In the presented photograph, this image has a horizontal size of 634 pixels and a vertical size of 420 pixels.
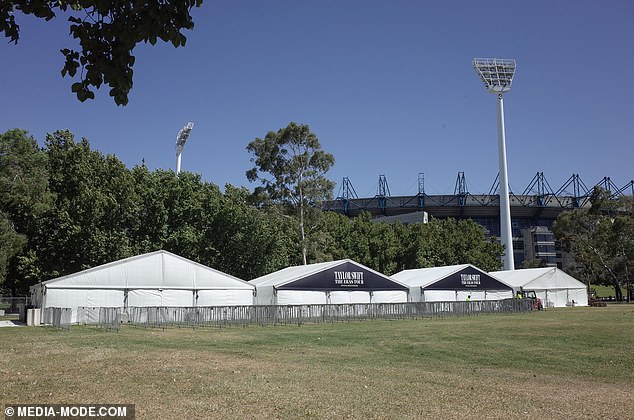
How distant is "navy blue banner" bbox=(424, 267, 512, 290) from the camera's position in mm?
52125

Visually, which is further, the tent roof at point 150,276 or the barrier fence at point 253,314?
the tent roof at point 150,276

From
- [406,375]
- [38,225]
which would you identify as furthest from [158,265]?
[406,375]

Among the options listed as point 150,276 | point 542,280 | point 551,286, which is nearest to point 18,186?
point 150,276

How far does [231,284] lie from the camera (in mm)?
43375

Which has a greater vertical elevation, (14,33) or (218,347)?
(14,33)

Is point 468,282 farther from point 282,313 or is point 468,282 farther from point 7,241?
point 7,241

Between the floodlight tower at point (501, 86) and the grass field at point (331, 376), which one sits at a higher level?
the floodlight tower at point (501, 86)

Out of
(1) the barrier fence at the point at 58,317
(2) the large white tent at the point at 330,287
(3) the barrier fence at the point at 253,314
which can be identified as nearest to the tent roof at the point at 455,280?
(2) the large white tent at the point at 330,287

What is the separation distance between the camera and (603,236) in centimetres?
7900

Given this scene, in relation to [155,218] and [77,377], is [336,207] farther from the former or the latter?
[77,377]

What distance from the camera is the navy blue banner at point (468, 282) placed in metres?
52.1

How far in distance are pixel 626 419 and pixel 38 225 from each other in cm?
4946
